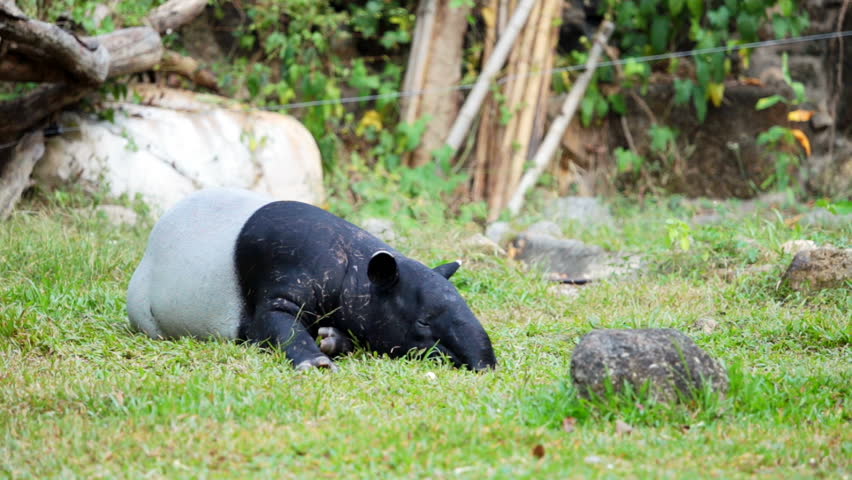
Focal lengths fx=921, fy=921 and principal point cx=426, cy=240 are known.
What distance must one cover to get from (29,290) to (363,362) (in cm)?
229

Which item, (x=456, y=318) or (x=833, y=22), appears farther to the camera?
(x=833, y=22)

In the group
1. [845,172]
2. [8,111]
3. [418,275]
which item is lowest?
[845,172]

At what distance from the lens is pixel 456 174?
1065cm

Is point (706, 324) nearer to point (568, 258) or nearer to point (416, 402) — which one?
point (416, 402)

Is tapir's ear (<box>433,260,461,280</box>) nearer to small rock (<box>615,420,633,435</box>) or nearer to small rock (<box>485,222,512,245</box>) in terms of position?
small rock (<box>615,420,633,435</box>)

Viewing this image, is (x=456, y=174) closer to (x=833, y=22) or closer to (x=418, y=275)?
(x=833, y=22)

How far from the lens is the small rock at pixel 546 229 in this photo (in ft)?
28.2

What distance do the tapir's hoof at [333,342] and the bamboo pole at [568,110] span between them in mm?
6005

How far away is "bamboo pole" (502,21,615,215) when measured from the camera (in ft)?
34.6

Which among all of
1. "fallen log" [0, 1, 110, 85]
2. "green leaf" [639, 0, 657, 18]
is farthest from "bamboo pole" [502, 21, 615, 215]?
"fallen log" [0, 1, 110, 85]

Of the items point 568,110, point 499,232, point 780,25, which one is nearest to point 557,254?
point 499,232

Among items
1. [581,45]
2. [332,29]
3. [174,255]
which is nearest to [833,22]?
[581,45]

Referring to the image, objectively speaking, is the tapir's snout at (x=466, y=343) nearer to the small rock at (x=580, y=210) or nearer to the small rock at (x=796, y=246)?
the small rock at (x=796, y=246)

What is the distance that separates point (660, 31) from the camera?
10.8 m
